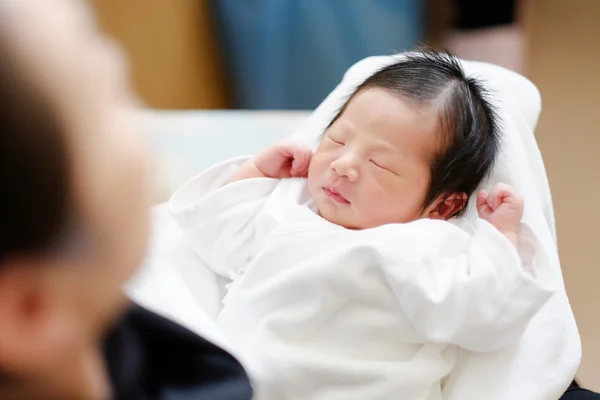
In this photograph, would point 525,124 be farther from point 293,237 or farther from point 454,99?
point 293,237

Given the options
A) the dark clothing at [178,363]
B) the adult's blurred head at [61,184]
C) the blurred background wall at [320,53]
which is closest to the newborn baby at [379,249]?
the dark clothing at [178,363]

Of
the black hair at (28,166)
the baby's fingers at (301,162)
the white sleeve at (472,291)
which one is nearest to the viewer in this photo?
the black hair at (28,166)

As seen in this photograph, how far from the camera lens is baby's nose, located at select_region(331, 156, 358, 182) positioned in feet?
2.50

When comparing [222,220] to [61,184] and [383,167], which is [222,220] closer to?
[383,167]

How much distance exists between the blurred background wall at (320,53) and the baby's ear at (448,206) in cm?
77

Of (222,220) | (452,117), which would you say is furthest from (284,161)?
(452,117)

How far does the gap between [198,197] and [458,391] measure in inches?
15.5

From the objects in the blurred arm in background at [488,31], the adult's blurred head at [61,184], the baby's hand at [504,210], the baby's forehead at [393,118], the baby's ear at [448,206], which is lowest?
the blurred arm in background at [488,31]

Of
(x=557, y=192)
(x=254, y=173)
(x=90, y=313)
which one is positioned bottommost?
(x=557, y=192)

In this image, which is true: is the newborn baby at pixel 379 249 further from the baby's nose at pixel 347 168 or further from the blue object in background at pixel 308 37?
the blue object in background at pixel 308 37

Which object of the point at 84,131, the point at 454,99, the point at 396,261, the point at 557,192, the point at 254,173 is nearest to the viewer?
the point at 84,131

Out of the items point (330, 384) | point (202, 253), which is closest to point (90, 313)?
point (330, 384)

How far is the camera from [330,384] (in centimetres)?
67

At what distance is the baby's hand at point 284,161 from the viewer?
34.6 inches
